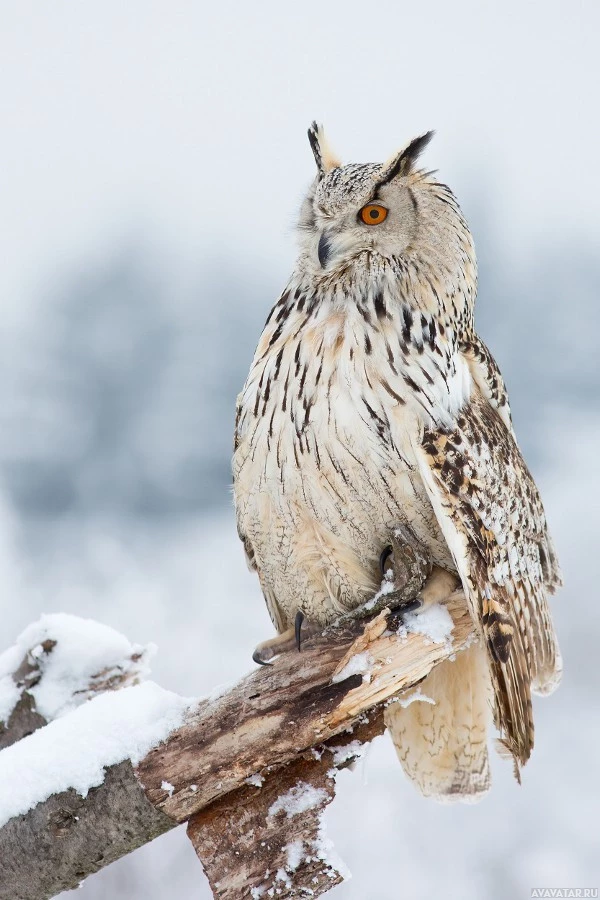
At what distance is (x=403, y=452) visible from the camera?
2.28 meters

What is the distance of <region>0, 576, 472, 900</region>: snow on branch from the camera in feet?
7.00

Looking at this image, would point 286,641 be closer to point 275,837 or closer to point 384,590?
point 384,590

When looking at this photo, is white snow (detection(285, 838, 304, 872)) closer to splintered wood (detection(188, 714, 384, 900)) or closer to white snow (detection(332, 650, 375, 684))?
splintered wood (detection(188, 714, 384, 900))

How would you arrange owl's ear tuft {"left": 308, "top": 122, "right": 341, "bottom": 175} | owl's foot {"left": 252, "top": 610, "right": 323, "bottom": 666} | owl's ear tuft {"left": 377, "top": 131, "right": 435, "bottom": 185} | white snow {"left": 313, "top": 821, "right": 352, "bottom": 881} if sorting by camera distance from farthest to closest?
owl's ear tuft {"left": 308, "top": 122, "right": 341, "bottom": 175}
owl's foot {"left": 252, "top": 610, "right": 323, "bottom": 666}
owl's ear tuft {"left": 377, "top": 131, "right": 435, "bottom": 185}
white snow {"left": 313, "top": 821, "right": 352, "bottom": 881}

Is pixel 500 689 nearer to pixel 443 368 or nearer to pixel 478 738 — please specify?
pixel 478 738


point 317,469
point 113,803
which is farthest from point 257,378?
point 113,803

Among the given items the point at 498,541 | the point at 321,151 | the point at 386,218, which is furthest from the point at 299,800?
the point at 321,151

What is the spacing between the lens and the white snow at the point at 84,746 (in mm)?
2172

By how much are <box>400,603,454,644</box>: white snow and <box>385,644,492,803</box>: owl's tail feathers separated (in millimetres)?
295

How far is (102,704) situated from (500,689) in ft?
3.76

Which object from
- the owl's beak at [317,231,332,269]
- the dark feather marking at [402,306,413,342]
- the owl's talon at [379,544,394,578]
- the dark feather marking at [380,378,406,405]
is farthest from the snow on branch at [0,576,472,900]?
the owl's beak at [317,231,332,269]

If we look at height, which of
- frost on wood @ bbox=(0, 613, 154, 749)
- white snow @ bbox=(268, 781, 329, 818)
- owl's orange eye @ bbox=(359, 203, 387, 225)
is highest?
owl's orange eye @ bbox=(359, 203, 387, 225)

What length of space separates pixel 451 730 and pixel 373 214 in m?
1.66

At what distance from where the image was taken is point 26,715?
3.15 m
